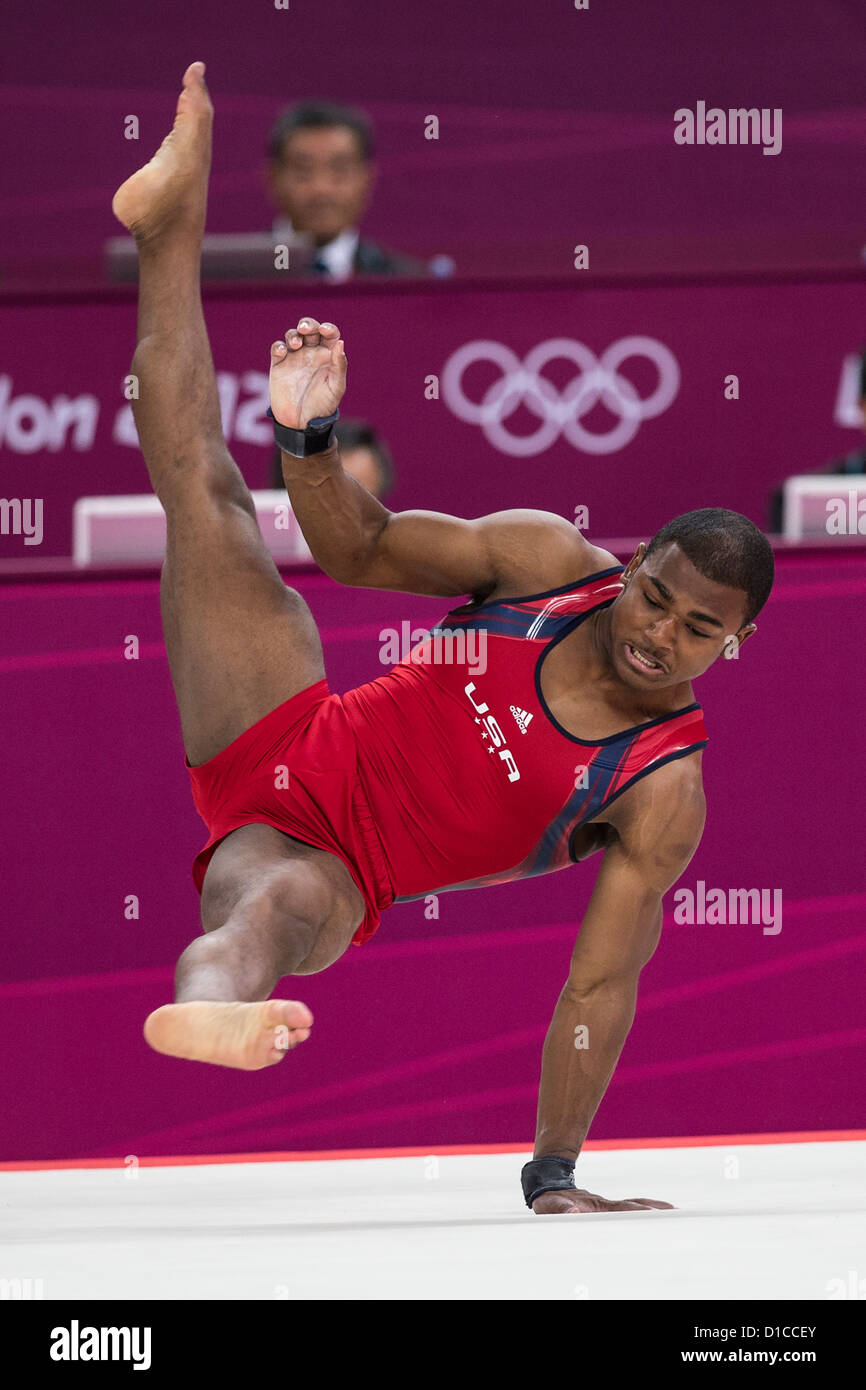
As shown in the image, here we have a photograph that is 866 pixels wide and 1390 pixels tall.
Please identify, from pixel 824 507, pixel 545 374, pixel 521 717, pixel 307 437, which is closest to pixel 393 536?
pixel 307 437

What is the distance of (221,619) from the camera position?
286cm

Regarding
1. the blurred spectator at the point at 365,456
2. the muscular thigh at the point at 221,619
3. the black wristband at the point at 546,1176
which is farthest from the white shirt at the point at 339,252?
the black wristband at the point at 546,1176

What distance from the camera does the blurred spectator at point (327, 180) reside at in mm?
5270

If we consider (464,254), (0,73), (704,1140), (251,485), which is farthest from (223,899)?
(0,73)

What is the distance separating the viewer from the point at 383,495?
4.48 m

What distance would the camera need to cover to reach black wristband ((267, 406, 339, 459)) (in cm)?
264

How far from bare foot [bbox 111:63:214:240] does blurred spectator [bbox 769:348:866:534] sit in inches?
69.7

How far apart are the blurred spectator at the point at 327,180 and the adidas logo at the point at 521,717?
2675 mm

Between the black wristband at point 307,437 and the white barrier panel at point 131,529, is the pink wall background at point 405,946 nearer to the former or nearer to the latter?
the white barrier panel at point 131,529

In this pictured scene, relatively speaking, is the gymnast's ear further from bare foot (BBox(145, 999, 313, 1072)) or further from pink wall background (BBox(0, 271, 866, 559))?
pink wall background (BBox(0, 271, 866, 559))

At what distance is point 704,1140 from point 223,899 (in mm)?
1685

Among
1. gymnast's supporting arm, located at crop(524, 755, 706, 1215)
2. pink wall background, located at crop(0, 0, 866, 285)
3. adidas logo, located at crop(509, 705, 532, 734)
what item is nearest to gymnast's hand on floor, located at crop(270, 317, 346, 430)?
adidas logo, located at crop(509, 705, 532, 734)

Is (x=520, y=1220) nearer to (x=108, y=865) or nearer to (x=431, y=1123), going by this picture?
(x=431, y=1123)

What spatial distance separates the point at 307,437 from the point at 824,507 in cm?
177
